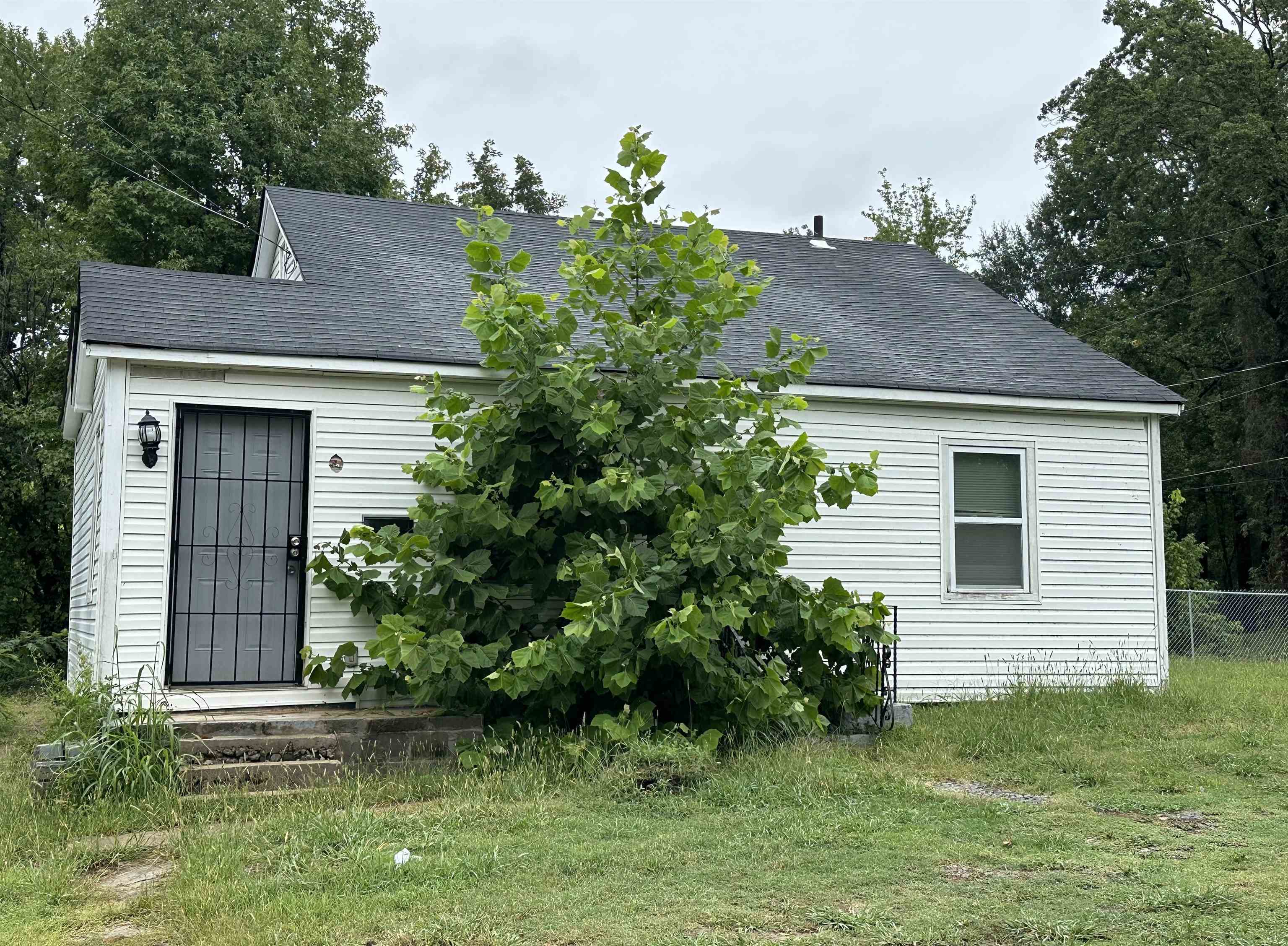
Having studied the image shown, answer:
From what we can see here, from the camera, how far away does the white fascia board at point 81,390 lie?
33.3 ft

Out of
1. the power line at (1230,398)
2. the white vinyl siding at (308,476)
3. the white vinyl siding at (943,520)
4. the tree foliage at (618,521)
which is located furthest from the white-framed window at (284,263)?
the power line at (1230,398)

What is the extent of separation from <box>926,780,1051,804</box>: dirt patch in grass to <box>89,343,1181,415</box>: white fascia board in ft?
12.2

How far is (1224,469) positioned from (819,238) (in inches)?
798

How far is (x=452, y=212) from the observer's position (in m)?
13.7

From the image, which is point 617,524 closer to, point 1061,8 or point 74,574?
point 74,574

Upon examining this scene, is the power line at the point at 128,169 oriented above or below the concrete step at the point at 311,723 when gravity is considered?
above

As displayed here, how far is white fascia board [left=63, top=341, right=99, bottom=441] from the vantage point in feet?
33.3

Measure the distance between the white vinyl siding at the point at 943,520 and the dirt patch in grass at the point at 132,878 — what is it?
3208mm

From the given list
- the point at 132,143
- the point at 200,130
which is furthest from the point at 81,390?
the point at 132,143

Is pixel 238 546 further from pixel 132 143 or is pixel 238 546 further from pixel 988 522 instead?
pixel 132 143

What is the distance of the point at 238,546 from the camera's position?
348 inches

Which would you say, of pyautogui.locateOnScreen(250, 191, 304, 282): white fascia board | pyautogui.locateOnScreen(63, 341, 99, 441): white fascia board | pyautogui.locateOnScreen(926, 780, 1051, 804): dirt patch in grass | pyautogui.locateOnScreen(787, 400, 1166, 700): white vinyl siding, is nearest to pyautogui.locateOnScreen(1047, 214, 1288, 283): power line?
pyautogui.locateOnScreen(787, 400, 1166, 700): white vinyl siding

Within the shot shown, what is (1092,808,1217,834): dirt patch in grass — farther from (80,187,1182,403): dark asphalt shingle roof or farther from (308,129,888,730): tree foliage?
(80,187,1182,403): dark asphalt shingle roof

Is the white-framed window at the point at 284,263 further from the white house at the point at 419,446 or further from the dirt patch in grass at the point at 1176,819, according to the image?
the dirt patch in grass at the point at 1176,819
